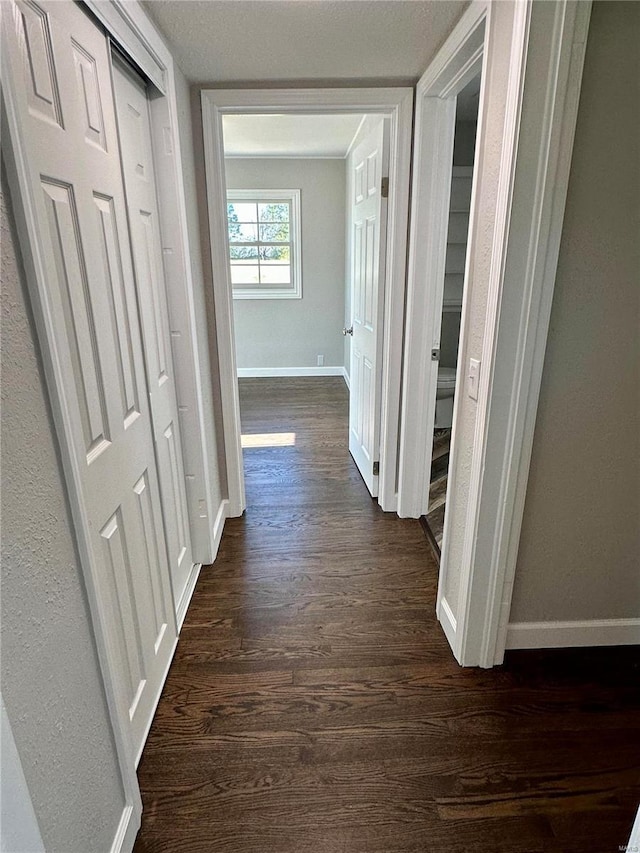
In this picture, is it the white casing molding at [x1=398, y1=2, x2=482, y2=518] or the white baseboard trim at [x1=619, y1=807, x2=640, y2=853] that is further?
the white casing molding at [x1=398, y1=2, x2=482, y2=518]

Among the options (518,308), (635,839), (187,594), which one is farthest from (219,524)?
(635,839)

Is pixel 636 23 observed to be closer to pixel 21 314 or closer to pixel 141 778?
pixel 21 314

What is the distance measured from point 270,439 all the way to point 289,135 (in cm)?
263

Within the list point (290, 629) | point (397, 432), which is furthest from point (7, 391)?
point (397, 432)

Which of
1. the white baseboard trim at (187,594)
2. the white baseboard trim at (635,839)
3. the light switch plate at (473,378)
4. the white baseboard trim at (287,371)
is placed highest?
the light switch plate at (473,378)

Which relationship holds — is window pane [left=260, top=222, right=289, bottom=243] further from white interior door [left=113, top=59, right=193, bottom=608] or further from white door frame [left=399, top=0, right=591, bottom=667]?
white interior door [left=113, top=59, right=193, bottom=608]

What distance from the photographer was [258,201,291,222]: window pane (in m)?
5.46

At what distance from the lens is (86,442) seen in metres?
1.11

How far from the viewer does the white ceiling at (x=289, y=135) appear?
359 cm

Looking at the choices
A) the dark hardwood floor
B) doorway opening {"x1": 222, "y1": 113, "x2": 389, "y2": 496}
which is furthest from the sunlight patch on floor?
the dark hardwood floor

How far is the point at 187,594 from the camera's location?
2074mm

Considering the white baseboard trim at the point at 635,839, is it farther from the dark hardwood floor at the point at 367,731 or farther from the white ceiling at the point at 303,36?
the white ceiling at the point at 303,36

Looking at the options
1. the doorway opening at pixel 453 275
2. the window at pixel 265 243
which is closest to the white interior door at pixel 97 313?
the doorway opening at pixel 453 275

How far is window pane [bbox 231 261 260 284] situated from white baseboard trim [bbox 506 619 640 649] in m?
4.87
